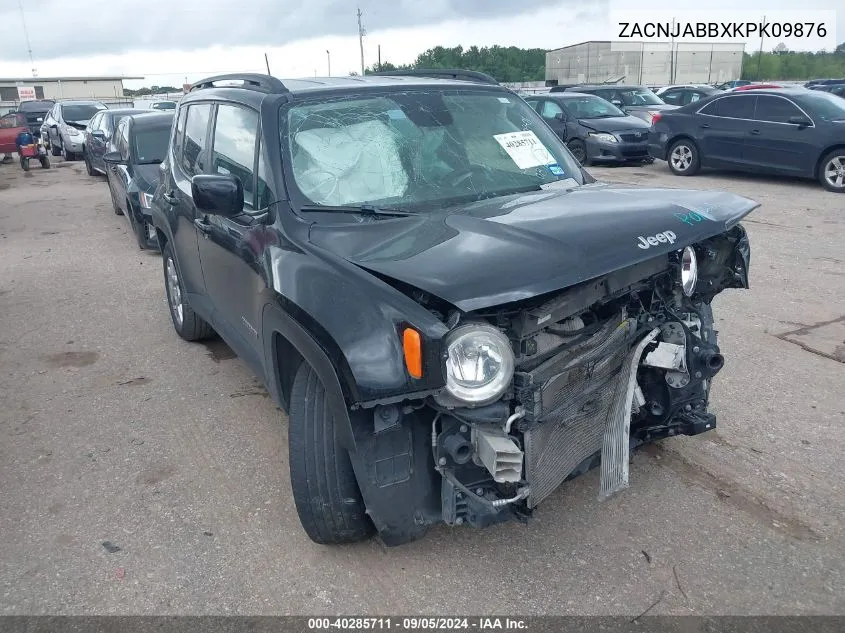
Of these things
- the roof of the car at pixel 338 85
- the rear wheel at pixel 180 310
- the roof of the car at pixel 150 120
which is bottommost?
the rear wheel at pixel 180 310

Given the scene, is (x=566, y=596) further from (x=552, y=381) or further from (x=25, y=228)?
(x=25, y=228)

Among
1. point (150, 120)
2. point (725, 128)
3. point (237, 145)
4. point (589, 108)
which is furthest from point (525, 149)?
point (589, 108)

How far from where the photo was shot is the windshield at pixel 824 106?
439 inches

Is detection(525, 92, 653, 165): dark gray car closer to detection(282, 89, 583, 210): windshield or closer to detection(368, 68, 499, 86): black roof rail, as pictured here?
detection(368, 68, 499, 86): black roof rail

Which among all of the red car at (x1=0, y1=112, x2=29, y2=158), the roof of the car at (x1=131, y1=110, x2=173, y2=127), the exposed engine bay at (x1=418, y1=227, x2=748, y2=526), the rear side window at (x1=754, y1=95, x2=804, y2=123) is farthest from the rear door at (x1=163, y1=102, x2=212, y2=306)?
the red car at (x1=0, y1=112, x2=29, y2=158)

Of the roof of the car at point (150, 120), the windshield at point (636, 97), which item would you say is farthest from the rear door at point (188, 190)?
the windshield at point (636, 97)

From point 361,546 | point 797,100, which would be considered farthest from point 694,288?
point 797,100

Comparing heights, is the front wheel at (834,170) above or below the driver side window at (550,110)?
below

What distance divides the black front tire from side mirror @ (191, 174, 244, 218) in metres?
0.87

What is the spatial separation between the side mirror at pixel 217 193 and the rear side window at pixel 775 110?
1076 cm

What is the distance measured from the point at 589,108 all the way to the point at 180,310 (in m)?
11.9

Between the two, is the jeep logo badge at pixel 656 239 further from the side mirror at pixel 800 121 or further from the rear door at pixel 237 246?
the side mirror at pixel 800 121

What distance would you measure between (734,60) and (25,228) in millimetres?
54851

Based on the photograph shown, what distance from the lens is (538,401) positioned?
2561mm
